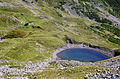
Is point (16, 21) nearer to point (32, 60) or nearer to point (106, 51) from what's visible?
point (32, 60)

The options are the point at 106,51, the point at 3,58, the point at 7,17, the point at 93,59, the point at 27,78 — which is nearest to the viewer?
the point at 27,78

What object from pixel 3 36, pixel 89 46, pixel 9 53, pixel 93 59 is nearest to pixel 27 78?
pixel 9 53

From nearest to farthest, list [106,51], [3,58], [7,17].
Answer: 1. [3,58]
2. [106,51]
3. [7,17]

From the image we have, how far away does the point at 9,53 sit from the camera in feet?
178

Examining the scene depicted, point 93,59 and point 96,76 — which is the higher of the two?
point 96,76

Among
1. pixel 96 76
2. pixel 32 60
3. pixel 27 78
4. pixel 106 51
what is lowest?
A: pixel 106 51

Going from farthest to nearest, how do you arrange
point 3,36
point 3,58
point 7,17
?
1. point 7,17
2. point 3,36
3. point 3,58

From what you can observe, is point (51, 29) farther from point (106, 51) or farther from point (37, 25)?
point (106, 51)

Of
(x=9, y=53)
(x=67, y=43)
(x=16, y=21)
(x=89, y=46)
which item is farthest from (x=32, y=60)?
(x=16, y=21)

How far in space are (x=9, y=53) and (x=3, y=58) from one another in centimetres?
541

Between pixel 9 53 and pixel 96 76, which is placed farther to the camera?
pixel 9 53

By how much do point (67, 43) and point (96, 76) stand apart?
221 ft

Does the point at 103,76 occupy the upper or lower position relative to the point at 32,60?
upper

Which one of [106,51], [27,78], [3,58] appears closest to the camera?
[27,78]
